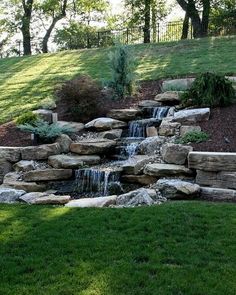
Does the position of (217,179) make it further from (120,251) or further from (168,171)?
(120,251)

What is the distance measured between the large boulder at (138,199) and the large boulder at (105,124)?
3.22 meters

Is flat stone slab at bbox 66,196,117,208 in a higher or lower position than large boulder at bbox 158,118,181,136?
lower

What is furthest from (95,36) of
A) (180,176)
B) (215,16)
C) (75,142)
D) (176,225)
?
(176,225)

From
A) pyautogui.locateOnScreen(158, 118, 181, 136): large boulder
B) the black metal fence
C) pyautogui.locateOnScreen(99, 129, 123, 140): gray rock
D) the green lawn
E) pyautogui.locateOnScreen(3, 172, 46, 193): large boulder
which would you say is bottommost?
pyautogui.locateOnScreen(3, 172, 46, 193): large boulder

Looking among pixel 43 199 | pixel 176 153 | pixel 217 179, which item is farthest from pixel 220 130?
pixel 43 199

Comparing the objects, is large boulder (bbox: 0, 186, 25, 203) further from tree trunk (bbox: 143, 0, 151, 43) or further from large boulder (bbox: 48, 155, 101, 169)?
tree trunk (bbox: 143, 0, 151, 43)

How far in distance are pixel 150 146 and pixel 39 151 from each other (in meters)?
2.13

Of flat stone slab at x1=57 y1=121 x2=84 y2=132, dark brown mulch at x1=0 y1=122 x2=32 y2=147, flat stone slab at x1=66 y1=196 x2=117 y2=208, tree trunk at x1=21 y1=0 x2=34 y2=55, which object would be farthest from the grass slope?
tree trunk at x1=21 y1=0 x2=34 y2=55

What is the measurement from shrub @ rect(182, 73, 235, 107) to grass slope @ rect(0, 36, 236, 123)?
307cm

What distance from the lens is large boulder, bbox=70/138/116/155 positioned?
8.73 metres

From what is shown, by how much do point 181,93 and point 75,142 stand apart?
116 inches

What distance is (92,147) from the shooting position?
8719 mm

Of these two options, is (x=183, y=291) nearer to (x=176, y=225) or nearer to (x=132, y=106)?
(x=176, y=225)

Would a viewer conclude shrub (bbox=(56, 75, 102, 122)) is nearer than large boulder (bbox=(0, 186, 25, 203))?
No
